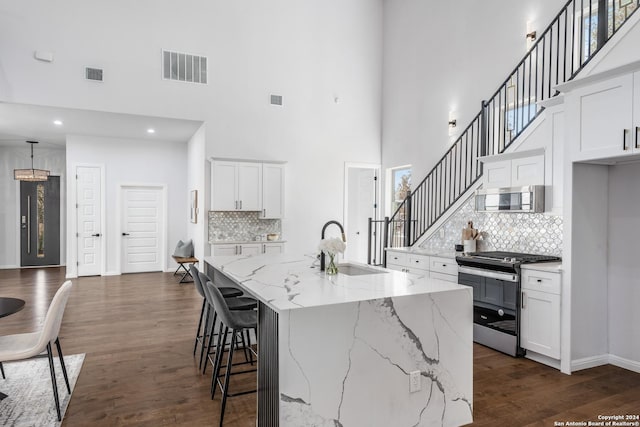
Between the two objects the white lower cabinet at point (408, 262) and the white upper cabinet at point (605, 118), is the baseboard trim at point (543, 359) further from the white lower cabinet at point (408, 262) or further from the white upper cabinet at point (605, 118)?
Answer: the white upper cabinet at point (605, 118)

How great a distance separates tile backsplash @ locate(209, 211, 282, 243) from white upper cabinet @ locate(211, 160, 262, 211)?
389mm

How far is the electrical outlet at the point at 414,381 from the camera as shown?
2.53 meters

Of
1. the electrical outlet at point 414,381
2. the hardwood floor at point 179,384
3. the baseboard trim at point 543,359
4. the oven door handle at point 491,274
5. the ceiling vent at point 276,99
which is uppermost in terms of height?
the ceiling vent at point 276,99

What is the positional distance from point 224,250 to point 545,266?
16.8 ft

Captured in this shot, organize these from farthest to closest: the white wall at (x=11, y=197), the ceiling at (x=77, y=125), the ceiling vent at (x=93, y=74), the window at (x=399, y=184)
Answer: the white wall at (x=11, y=197), the window at (x=399, y=184), the ceiling at (x=77, y=125), the ceiling vent at (x=93, y=74)

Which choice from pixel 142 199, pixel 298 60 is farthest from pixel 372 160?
pixel 142 199

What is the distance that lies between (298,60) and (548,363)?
22.0ft

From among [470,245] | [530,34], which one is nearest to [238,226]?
[470,245]

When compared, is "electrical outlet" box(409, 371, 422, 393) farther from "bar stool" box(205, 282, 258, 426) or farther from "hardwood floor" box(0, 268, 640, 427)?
"bar stool" box(205, 282, 258, 426)

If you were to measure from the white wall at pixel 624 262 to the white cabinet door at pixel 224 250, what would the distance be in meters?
5.48

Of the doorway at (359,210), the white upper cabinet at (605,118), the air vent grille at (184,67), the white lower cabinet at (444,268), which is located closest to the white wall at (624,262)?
the white upper cabinet at (605,118)

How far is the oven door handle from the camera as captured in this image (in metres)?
3.96

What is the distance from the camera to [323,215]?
27.6 ft

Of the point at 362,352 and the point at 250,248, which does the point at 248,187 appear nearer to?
the point at 250,248
